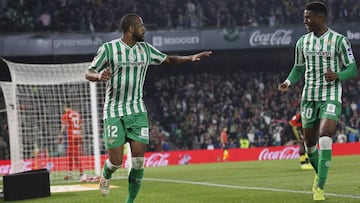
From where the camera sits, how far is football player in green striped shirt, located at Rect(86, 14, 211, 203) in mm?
8141

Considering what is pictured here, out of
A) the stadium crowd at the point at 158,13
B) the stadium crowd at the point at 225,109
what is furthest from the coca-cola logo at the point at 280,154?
the stadium crowd at the point at 158,13

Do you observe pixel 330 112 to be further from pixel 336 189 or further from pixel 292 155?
pixel 292 155

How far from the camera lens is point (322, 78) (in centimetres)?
892

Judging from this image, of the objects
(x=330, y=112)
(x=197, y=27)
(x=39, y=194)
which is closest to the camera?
(x=330, y=112)

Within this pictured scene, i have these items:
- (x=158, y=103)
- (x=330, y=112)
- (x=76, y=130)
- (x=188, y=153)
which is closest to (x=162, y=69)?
(x=158, y=103)

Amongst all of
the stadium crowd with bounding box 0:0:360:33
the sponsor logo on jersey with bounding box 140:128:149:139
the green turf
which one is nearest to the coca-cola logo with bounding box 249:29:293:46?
the stadium crowd with bounding box 0:0:360:33

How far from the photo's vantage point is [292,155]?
29.3m

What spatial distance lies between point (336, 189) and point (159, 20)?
23898 millimetres

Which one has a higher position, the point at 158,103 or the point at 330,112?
the point at 330,112

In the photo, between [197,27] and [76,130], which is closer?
[76,130]

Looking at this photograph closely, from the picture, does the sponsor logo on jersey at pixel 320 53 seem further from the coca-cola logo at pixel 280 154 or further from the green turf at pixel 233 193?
the coca-cola logo at pixel 280 154

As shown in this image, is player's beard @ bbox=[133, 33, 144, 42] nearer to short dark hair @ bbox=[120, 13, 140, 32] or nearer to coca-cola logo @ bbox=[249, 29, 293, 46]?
short dark hair @ bbox=[120, 13, 140, 32]

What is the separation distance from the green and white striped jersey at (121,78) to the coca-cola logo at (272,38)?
2510 centimetres

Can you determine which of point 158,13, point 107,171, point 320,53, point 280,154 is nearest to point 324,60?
point 320,53
